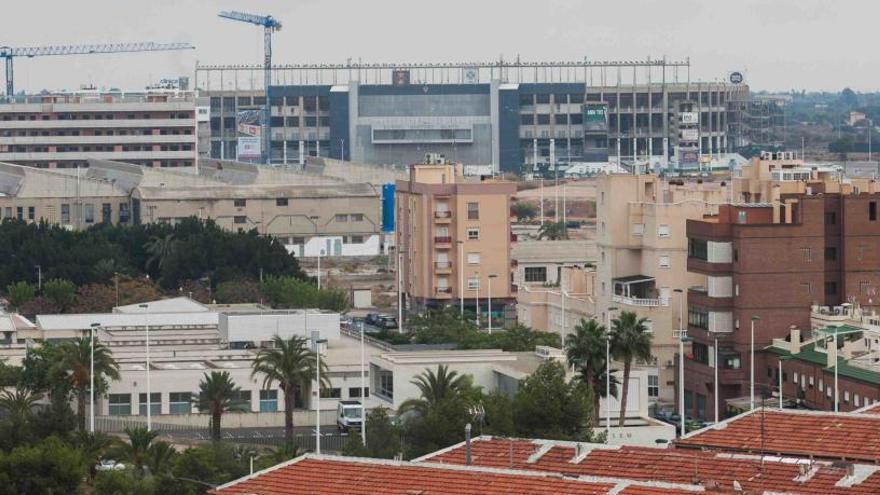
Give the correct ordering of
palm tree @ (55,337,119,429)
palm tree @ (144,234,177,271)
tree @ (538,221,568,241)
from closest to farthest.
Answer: palm tree @ (55,337,119,429) < palm tree @ (144,234,177,271) < tree @ (538,221,568,241)

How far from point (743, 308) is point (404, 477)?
40.2 metres

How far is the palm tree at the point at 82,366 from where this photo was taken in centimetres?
7656

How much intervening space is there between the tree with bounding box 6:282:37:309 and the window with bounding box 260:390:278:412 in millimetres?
28620

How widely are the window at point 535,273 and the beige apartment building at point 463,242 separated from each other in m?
7.89

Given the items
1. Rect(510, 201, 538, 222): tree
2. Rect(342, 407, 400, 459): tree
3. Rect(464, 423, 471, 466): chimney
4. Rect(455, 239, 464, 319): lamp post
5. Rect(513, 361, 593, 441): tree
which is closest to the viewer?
Rect(464, 423, 471, 466): chimney

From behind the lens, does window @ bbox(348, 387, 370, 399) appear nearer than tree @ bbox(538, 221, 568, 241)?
Yes

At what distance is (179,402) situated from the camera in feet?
271

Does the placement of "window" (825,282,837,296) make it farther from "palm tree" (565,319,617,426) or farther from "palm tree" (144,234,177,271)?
"palm tree" (144,234,177,271)

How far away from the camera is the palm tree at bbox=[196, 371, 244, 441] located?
73338mm

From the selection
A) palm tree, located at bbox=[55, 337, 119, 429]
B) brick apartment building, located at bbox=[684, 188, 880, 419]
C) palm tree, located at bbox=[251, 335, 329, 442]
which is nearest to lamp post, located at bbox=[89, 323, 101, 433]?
palm tree, located at bbox=[55, 337, 119, 429]

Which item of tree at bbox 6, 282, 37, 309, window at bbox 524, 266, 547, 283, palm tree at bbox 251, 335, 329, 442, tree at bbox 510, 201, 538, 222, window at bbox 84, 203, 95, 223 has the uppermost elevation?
tree at bbox 510, 201, 538, 222

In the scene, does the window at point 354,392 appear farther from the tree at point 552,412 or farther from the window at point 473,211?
the window at point 473,211

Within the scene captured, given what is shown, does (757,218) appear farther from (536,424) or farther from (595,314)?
(536,424)

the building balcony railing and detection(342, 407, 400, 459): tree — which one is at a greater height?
the building balcony railing
